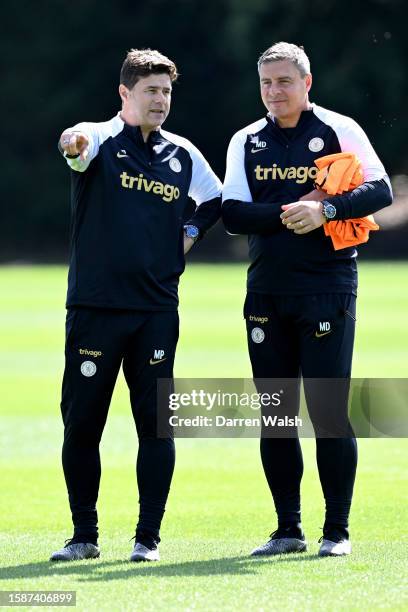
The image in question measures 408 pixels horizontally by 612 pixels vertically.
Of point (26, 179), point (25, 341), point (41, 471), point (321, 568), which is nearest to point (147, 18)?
point (26, 179)

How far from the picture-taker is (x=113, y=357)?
5754 millimetres

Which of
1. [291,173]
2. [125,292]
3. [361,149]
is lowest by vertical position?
[125,292]

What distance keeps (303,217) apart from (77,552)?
5.58ft

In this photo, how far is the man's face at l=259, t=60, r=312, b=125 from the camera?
583 cm

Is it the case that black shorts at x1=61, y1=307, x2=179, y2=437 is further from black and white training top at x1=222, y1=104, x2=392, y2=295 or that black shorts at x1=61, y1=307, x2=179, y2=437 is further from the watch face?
the watch face

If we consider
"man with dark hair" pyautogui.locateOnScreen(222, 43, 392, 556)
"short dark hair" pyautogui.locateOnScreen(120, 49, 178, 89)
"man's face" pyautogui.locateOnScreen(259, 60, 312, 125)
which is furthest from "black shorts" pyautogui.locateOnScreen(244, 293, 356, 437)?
"short dark hair" pyautogui.locateOnScreen(120, 49, 178, 89)

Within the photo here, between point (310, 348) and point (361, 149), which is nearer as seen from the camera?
point (310, 348)

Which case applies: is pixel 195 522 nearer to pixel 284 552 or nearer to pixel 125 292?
pixel 284 552

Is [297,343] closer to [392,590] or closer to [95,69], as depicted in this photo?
[392,590]

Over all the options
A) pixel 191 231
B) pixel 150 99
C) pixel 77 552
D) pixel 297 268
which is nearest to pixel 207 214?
pixel 191 231

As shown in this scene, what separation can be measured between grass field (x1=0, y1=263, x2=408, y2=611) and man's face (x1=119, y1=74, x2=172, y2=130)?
186 centimetres

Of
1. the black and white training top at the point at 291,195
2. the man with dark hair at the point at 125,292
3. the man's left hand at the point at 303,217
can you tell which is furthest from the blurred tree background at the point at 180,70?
the man's left hand at the point at 303,217

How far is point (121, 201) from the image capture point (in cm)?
574

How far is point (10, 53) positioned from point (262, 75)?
1725 inches
